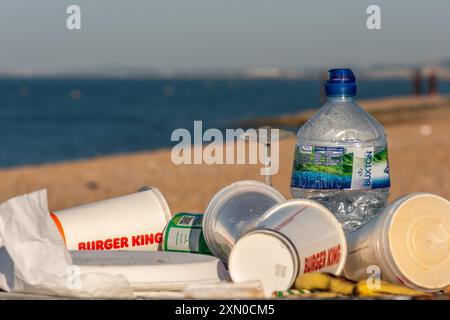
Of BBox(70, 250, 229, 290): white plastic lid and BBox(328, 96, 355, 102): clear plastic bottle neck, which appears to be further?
BBox(328, 96, 355, 102): clear plastic bottle neck

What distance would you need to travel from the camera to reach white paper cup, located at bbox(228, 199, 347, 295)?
3242mm

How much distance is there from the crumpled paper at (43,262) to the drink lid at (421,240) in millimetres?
972

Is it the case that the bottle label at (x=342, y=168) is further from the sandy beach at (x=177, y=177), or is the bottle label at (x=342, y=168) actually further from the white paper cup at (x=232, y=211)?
the sandy beach at (x=177, y=177)

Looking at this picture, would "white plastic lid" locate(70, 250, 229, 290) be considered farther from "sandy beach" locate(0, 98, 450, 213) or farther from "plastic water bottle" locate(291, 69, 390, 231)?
"sandy beach" locate(0, 98, 450, 213)

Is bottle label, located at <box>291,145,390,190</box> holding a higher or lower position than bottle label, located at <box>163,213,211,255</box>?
higher

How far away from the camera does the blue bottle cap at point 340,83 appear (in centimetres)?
395

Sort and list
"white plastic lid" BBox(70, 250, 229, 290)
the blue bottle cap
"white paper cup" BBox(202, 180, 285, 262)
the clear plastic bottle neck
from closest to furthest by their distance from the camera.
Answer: "white plastic lid" BBox(70, 250, 229, 290) < "white paper cup" BBox(202, 180, 285, 262) < the blue bottle cap < the clear plastic bottle neck

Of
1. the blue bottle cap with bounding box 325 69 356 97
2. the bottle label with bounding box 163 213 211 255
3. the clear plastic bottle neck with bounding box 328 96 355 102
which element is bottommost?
the bottle label with bounding box 163 213 211 255

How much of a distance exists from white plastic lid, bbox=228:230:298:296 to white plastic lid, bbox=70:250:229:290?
8.8 inches

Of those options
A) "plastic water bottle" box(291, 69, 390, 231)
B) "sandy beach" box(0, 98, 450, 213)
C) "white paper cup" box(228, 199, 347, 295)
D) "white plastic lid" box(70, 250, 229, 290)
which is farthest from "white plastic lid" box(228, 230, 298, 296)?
"sandy beach" box(0, 98, 450, 213)

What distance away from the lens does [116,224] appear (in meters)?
4.14

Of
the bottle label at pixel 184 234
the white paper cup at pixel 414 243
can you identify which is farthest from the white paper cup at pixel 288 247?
the bottle label at pixel 184 234
